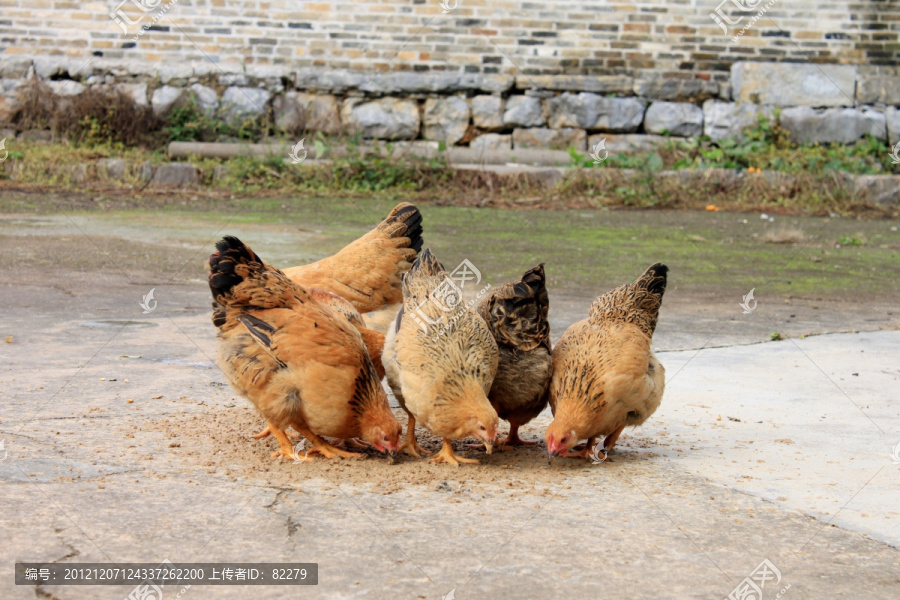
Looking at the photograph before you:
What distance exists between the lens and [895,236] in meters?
11.8

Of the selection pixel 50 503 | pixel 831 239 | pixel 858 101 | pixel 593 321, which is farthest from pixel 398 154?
pixel 50 503

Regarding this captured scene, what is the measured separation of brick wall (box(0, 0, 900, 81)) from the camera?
14492 millimetres

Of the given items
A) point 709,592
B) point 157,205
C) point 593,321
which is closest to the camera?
point 709,592

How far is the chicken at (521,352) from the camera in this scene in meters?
4.29

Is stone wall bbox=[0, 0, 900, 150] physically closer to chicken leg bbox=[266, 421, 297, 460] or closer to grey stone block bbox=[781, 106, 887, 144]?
grey stone block bbox=[781, 106, 887, 144]

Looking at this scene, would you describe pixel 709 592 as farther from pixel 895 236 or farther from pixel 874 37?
pixel 874 37

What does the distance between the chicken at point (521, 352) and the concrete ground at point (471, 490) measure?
0.72 ft

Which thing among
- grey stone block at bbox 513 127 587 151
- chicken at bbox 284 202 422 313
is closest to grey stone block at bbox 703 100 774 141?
grey stone block at bbox 513 127 587 151

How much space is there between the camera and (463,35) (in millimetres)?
14859

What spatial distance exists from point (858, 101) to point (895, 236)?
422cm

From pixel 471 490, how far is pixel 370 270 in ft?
7.42

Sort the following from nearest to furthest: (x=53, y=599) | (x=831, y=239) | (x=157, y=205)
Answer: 1. (x=53, y=599)
2. (x=831, y=239)
3. (x=157, y=205)

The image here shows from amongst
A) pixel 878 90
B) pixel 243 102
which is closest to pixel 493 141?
pixel 243 102

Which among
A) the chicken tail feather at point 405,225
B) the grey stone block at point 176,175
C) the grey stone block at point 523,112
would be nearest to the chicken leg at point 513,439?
the chicken tail feather at point 405,225
